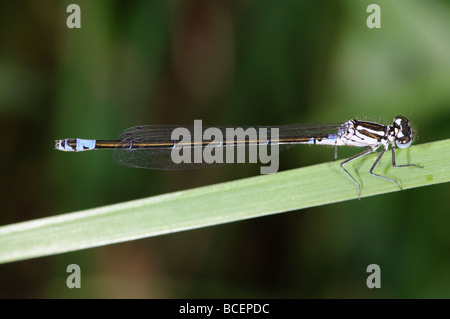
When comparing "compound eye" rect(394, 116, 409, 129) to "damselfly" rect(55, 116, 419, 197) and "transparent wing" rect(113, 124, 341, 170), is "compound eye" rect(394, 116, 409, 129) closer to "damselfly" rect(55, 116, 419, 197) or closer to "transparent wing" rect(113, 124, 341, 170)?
"damselfly" rect(55, 116, 419, 197)

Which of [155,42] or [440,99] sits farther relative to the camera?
[155,42]

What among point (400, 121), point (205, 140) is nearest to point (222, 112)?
point (205, 140)

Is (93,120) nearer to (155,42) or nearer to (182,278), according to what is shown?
(155,42)

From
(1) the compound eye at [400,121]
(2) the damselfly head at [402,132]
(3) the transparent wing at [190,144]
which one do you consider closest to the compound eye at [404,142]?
(2) the damselfly head at [402,132]

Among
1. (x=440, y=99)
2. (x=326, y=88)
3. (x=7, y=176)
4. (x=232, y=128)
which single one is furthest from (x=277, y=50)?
(x=7, y=176)

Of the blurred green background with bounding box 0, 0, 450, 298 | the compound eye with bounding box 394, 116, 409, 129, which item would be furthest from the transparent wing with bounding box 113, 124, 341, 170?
the compound eye with bounding box 394, 116, 409, 129
